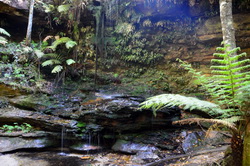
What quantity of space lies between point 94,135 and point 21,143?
2.09 m

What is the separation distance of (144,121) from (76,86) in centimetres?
421

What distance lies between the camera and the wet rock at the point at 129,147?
15.0 ft

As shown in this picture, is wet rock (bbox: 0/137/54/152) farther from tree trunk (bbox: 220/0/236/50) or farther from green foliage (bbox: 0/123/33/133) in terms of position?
tree trunk (bbox: 220/0/236/50)

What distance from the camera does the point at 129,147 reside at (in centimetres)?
477

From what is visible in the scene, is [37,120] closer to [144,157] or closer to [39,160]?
[39,160]

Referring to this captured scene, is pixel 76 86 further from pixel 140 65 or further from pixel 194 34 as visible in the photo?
pixel 194 34

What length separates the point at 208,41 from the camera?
8.02 metres

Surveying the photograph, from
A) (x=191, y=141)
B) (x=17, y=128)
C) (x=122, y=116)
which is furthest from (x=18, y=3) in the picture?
(x=191, y=141)

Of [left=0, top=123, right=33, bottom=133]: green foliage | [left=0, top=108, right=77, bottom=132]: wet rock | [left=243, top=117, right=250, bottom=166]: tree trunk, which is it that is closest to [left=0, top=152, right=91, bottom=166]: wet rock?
[left=0, top=108, right=77, bottom=132]: wet rock

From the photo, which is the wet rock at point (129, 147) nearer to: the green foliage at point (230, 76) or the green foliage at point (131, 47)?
the green foliage at point (230, 76)

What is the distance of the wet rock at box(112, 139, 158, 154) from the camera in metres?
4.56

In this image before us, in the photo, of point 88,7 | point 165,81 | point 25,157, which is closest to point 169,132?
point 165,81

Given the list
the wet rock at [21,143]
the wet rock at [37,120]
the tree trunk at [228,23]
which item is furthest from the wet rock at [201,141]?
the wet rock at [21,143]

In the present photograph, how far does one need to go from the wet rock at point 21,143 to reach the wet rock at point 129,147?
2.03 metres
